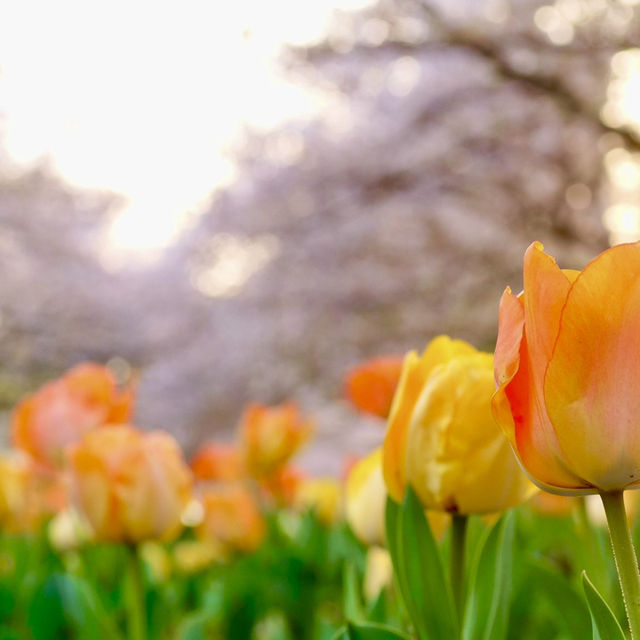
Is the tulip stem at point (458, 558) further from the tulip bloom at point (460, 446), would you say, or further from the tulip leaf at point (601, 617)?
the tulip leaf at point (601, 617)

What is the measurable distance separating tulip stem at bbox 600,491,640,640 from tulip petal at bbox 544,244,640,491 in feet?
0.07

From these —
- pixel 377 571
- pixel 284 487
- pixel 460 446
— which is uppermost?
pixel 460 446

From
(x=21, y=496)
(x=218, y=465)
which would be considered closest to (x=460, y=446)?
(x=21, y=496)

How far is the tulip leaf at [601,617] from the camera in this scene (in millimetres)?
328

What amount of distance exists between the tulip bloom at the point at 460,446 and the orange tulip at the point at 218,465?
1.50 metres

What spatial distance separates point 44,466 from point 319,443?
6146 millimetres

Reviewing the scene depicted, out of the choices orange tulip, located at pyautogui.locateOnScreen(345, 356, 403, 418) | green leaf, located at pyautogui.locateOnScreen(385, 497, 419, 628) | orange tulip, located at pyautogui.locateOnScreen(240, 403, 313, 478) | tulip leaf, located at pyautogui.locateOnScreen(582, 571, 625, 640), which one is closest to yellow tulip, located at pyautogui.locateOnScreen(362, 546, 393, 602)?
green leaf, located at pyautogui.locateOnScreen(385, 497, 419, 628)

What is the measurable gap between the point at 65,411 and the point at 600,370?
101 centimetres

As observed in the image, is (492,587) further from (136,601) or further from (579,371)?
(136,601)

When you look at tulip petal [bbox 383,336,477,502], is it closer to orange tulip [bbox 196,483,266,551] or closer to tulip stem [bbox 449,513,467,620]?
tulip stem [bbox 449,513,467,620]

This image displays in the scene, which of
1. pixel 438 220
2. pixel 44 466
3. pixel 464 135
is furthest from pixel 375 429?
pixel 44 466

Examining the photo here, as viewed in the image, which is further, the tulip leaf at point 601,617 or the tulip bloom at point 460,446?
the tulip bloom at point 460,446

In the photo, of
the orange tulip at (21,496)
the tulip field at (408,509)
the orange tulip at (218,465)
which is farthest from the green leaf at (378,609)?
the orange tulip at (218,465)

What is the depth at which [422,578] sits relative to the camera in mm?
468
